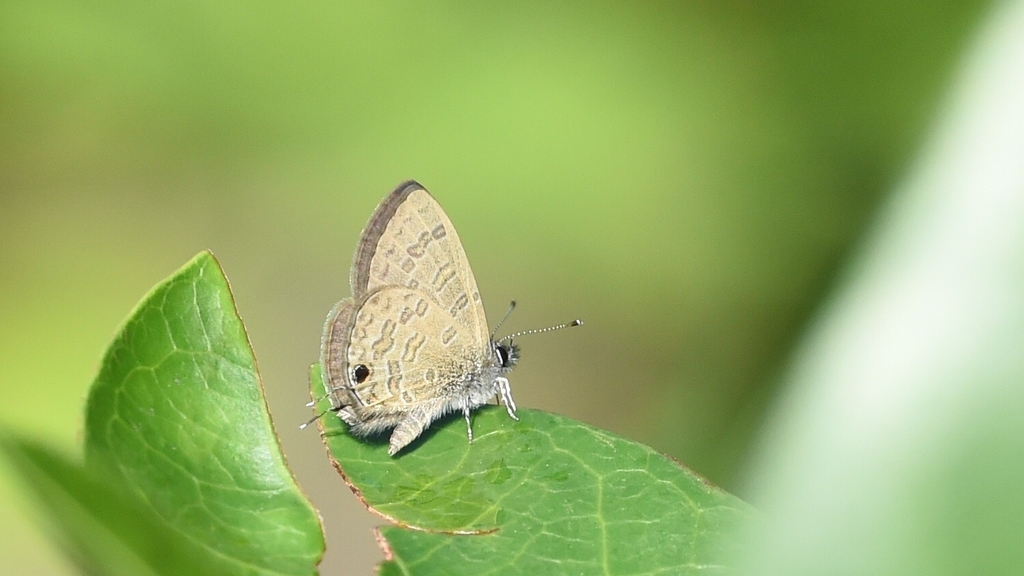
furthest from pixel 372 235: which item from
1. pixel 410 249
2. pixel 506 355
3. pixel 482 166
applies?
pixel 482 166

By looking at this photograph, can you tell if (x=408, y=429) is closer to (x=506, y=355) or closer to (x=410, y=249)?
(x=410, y=249)

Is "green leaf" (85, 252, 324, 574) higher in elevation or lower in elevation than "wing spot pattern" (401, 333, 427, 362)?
higher

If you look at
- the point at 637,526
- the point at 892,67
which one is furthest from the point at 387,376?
the point at 892,67

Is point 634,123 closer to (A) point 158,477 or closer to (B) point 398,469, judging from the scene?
(B) point 398,469

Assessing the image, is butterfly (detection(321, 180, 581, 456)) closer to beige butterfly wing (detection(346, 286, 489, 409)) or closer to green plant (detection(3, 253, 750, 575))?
beige butterfly wing (detection(346, 286, 489, 409))

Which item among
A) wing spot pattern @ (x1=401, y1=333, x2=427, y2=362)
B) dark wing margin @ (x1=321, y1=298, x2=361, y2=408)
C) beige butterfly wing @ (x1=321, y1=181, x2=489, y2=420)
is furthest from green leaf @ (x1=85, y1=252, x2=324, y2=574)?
wing spot pattern @ (x1=401, y1=333, x2=427, y2=362)

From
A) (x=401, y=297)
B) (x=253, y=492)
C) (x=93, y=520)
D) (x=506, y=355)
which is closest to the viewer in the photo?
(x=93, y=520)
